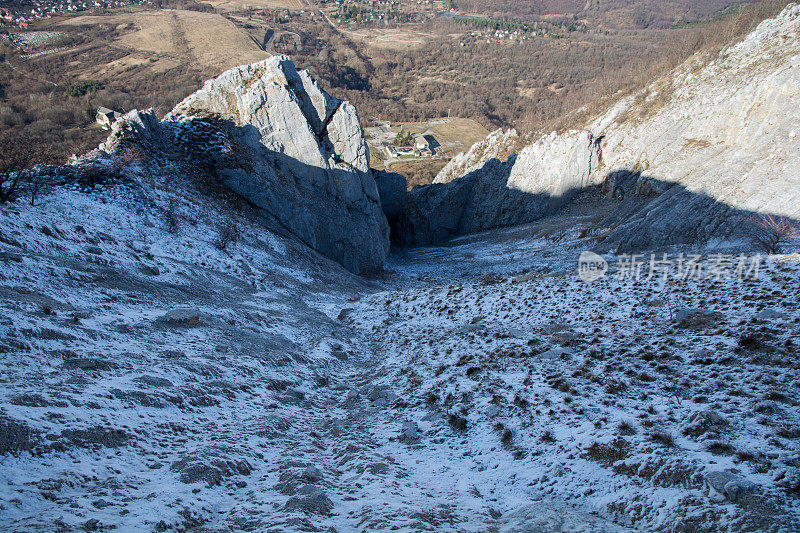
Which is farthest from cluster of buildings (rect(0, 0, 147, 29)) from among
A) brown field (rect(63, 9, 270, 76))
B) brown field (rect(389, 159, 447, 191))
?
brown field (rect(389, 159, 447, 191))

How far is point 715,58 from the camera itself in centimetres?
4212

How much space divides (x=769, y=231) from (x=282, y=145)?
30.2m

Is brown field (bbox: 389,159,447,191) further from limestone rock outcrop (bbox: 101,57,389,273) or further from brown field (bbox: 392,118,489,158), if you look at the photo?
limestone rock outcrop (bbox: 101,57,389,273)

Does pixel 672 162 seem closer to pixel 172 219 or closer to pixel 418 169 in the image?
pixel 172 219

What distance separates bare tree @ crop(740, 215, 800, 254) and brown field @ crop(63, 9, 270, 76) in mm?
163119

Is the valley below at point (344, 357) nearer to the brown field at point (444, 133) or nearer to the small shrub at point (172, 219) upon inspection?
the small shrub at point (172, 219)

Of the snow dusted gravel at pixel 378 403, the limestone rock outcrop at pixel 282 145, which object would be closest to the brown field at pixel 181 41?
the limestone rock outcrop at pixel 282 145

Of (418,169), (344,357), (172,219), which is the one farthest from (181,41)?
(344,357)

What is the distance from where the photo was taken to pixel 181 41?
170 metres

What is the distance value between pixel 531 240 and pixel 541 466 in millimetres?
35905

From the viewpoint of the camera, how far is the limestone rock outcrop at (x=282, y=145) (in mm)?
27250

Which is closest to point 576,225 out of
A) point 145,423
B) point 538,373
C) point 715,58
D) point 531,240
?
point 531,240

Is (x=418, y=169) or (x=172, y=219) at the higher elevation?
(x=418, y=169)

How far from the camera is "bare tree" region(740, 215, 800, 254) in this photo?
17.5m
